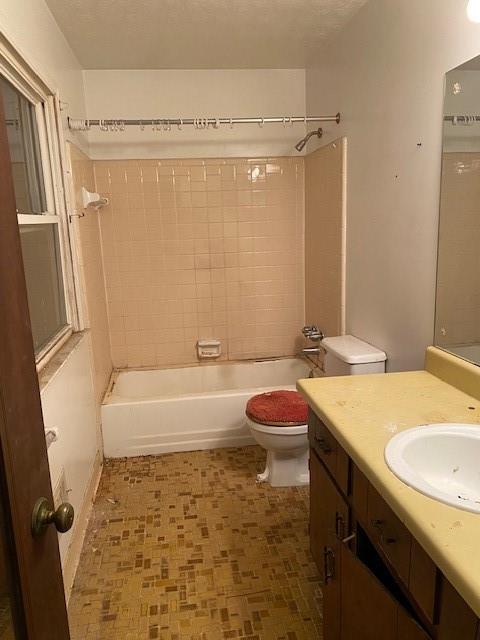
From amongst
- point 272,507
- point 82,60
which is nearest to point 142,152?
point 82,60

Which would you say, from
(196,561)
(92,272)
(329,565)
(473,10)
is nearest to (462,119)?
(473,10)

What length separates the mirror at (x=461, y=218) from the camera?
61.5 inches

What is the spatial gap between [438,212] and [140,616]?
1879 millimetres

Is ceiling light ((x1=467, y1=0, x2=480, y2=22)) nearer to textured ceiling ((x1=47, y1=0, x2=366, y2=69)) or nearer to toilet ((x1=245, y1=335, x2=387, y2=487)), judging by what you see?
textured ceiling ((x1=47, y1=0, x2=366, y2=69))

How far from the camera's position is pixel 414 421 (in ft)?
4.45

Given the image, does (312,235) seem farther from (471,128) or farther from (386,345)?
(471,128)

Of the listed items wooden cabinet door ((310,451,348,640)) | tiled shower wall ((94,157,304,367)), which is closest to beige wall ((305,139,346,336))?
tiled shower wall ((94,157,304,367))

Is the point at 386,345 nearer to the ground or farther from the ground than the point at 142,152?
nearer to the ground

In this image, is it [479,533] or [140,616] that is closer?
[479,533]

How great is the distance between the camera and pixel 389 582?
121 cm

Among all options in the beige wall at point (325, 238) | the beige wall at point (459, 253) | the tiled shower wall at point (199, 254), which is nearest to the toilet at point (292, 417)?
the beige wall at point (325, 238)

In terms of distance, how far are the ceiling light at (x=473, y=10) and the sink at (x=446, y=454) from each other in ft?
4.14

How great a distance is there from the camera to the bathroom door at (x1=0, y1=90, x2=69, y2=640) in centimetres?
73

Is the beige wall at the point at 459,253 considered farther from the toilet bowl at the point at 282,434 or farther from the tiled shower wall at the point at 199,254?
the tiled shower wall at the point at 199,254
